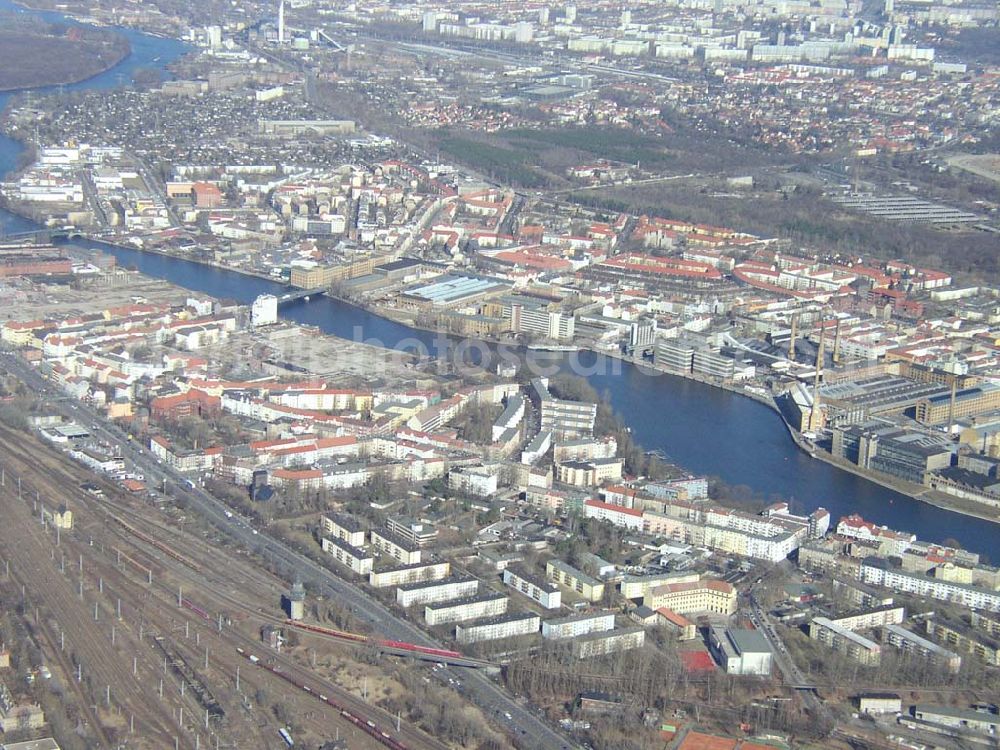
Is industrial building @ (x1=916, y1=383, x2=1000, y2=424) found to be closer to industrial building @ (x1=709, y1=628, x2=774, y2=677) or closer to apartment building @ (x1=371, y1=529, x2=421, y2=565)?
industrial building @ (x1=709, y1=628, x2=774, y2=677)

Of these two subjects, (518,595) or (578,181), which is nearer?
(518,595)

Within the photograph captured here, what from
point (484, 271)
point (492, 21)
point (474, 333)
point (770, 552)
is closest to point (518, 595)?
point (770, 552)

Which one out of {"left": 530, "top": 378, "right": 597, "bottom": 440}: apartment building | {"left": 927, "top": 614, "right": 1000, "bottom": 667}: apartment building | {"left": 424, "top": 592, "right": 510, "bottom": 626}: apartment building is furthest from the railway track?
{"left": 927, "top": 614, "right": 1000, "bottom": 667}: apartment building

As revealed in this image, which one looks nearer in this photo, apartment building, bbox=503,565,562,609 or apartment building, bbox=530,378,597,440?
apartment building, bbox=503,565,562,609

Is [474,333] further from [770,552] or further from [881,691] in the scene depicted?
[881,691]

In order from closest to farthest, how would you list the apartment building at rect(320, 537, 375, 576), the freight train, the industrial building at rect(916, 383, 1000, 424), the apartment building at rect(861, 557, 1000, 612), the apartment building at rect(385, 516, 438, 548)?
the freight train → the apartment building at rect(320, 537, 375, 576) → the apartment building at rect(861, 557, 1000, 612) → the apartment building at rect(385, 516, 438, 548) → the industrial building at rect(916, 383, 1000, 424)

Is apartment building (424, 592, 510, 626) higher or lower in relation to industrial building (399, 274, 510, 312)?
higher

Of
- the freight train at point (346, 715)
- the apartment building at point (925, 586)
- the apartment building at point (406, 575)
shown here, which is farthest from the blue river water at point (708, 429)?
the freight train at point (346, 715)
